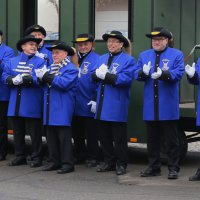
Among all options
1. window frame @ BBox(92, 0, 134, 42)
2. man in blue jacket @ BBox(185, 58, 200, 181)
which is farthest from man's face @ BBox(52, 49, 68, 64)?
man in blue jacket @ BBox(185, 58, 200, 181)

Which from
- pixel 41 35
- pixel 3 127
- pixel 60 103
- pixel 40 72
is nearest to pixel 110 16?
pixel 41 35

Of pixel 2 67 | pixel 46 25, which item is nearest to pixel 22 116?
pixel 2 67

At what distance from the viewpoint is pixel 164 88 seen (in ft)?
23.9

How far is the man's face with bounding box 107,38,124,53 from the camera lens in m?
7.69

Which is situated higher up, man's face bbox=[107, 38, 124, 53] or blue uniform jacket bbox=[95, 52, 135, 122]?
man's face bbox=[107, 38, 124, 53]

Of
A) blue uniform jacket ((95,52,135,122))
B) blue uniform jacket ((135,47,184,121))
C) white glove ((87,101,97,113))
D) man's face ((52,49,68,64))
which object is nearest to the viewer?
blue uniform jacket ((135,47,184,121))

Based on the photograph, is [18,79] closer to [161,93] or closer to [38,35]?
[38,35]

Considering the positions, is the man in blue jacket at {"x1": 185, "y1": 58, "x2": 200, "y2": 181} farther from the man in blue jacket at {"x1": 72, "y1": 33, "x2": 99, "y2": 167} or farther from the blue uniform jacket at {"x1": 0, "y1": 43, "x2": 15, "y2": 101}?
the blue uniform jacket at {"x1": 0, "y1": 43, "x2": 15, "y2": 101}

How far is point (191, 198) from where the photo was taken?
6312 millimetres

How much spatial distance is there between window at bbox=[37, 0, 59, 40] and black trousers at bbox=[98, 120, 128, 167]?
179cm

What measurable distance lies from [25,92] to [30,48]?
2.01 feet

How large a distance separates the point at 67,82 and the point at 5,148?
6.16 feet

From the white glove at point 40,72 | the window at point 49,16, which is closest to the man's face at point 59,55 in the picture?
the white glove at point 40,72

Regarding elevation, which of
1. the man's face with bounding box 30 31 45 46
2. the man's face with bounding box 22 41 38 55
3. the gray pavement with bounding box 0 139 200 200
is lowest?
the gray pavement with bounding box 0 139 200 200
